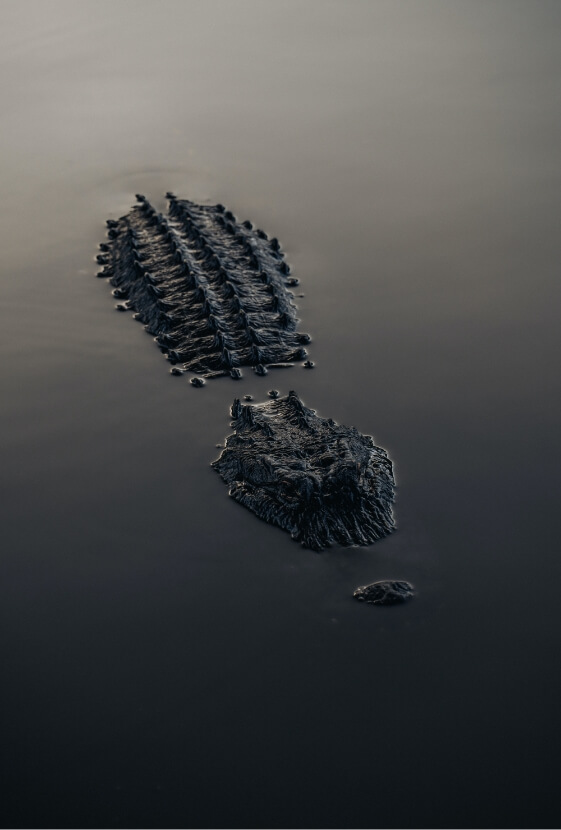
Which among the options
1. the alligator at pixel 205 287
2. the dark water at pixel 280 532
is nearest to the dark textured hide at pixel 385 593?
the dark water at pixel 280 532

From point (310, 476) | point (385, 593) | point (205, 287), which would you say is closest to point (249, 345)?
point (205, 287)

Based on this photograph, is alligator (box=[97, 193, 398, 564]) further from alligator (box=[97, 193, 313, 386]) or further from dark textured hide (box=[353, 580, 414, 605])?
dark textured hide (box=[353, 580, 414, 605])

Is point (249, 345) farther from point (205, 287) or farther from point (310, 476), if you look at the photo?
point (310, 476)

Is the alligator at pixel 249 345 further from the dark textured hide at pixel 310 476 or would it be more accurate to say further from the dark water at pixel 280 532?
the dark water at pixel 280 532

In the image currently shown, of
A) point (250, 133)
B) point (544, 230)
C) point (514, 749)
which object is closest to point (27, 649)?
point (514, 749)

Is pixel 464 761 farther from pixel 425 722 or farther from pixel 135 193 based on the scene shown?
pixel 135 193

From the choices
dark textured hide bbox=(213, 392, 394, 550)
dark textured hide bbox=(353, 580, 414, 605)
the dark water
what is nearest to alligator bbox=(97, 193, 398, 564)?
dark textured hide bbox=(213, 392, 394, 550)

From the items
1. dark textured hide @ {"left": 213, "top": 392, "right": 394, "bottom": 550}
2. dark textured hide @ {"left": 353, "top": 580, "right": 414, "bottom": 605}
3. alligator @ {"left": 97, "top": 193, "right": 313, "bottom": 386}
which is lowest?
dark textured hide @ {"left": 353, "top": 580, "right": 414, "bottom": 605}
